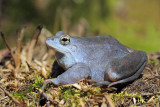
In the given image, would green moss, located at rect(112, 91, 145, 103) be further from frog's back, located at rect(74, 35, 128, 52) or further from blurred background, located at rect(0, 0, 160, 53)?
blurred background, located at rect(0, 0, 160, 53)

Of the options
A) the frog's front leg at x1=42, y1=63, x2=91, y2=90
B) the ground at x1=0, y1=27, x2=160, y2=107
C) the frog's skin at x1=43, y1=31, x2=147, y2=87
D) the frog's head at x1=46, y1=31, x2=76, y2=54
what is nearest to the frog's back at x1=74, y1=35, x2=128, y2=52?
the frog's skin at x1=43, y1=31, x2=147, y2=87

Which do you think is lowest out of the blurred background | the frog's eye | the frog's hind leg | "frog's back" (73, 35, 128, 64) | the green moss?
the green moss

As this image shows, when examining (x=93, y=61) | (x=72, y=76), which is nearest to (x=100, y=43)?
(x=93, y=61)

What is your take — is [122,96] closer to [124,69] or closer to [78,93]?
[124,69]

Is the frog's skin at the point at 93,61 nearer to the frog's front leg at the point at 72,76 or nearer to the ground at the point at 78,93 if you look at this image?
the frog's front leg at the point at 72,76

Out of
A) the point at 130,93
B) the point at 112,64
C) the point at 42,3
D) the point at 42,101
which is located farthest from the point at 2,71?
the point at 42,3

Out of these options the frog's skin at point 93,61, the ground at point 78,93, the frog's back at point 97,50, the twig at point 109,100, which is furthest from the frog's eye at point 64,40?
the twig at point 109,100

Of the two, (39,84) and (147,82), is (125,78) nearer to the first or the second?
(147,82)

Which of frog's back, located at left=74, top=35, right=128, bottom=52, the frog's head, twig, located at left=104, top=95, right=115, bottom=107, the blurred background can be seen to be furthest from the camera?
the blurred background
